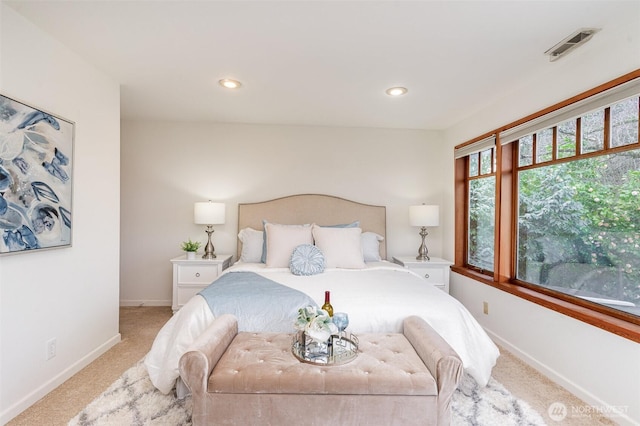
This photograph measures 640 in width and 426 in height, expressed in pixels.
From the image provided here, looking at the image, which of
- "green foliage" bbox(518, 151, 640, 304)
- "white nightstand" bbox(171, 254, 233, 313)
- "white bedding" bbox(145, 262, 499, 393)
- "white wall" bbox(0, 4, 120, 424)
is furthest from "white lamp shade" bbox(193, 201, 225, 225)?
"green foliage" bbox(518, 151, 640, 304)

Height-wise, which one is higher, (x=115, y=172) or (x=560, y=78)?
(x=560, y=78)

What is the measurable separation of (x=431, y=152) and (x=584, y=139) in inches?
75.3

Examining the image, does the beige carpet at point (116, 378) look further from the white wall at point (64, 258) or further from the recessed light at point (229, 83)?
the recessed light at point (229, 83)

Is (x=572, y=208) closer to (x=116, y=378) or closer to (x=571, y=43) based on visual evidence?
(x=571, y=43)

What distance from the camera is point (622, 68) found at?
72.1 inches

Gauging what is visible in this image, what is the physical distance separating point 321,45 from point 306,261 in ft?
5.76

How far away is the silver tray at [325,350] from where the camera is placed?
1.57 metres

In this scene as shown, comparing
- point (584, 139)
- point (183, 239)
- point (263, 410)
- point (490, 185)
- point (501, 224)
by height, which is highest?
point (584, 139)

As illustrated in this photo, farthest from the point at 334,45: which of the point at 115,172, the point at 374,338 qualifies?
the point at 115,172

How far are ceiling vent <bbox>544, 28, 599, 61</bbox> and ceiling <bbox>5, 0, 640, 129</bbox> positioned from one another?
0.13 ft

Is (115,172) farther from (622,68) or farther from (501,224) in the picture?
(622,68)

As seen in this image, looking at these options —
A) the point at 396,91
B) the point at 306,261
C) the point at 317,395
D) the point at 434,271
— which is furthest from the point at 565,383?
the point at 396,91

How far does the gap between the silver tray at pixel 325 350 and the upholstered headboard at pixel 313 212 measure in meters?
2.15

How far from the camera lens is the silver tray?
157cm
